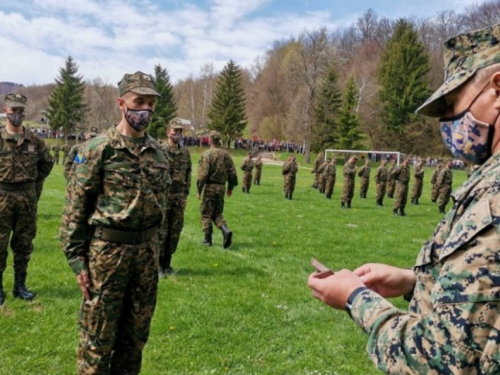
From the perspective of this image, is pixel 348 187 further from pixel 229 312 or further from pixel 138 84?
pixel 138 84

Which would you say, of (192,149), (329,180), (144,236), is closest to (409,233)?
(329,180)

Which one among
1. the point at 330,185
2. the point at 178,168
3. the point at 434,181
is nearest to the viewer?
the point at 178,168

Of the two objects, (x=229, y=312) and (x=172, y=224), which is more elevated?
(x=172, y=224)

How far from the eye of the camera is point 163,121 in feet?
191

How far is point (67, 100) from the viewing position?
59562mm

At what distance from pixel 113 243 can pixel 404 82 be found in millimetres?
56079

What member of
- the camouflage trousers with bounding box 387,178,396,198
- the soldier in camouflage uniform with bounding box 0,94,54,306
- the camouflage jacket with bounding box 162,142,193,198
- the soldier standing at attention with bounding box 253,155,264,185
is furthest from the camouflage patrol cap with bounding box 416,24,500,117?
the soldier standing at attention with bounding box 253,155,264,185

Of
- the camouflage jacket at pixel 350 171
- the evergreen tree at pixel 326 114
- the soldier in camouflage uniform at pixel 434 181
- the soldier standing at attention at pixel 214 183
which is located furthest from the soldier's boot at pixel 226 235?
the evergreen tree at pixel 326 114

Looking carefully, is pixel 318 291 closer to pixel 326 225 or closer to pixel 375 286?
pixel 375 286

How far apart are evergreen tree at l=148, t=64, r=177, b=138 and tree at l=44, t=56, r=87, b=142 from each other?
37.4ft

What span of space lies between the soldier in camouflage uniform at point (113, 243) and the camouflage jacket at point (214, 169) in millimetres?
5301

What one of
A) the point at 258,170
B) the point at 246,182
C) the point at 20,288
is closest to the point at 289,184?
the point at 246,182

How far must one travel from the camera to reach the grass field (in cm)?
443

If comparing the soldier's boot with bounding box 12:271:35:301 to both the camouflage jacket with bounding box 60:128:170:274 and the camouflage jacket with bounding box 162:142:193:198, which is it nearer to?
the camouflage jacket with bounding box 162:142:193:198
